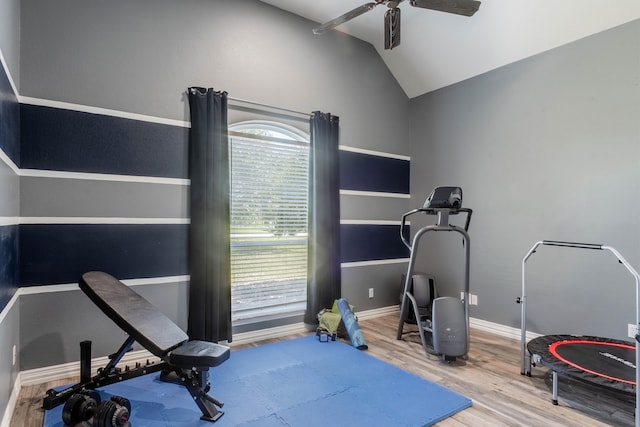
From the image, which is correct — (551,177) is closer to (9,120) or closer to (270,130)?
(270,130)

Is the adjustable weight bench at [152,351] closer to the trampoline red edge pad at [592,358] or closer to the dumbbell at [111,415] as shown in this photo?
the dumbbell at [111,415]

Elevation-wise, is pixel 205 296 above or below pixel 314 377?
above

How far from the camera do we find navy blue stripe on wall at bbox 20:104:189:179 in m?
2.77

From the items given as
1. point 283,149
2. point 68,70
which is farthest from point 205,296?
point 68,70

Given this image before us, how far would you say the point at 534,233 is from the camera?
3.88 metres

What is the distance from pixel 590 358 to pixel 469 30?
11.4 ft

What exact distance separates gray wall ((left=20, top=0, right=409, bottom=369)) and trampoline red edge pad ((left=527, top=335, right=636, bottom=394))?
2.24 metres

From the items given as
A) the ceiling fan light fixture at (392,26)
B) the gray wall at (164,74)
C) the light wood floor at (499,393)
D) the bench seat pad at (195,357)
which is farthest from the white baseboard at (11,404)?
the ceiling fan light fixture at (392,26)

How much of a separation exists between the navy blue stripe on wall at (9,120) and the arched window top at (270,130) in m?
1.74

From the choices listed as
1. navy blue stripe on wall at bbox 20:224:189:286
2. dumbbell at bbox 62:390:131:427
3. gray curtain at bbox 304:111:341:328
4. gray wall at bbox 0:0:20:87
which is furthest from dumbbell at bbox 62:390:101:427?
gray curtain at bbox 304:111:341:328

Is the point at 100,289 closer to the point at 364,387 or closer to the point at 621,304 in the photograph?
the point at 364,387

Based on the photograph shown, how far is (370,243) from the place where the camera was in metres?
4.80

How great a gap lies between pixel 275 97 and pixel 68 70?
192cm

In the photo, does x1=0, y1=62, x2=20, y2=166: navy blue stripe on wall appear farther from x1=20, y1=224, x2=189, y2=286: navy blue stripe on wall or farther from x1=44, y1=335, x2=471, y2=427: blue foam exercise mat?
x1=44, y1=335, x2=471, y2=427: blue foam exercise mat
